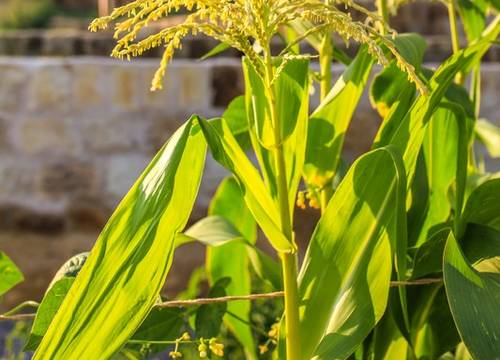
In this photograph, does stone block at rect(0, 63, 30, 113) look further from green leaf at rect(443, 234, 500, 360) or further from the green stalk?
green leaf at rect(443, 234, 500, 360)

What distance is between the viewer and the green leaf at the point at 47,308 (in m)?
1.21

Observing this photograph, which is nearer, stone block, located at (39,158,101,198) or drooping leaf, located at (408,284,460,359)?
drooping leaf, located at (408,284,460,359)

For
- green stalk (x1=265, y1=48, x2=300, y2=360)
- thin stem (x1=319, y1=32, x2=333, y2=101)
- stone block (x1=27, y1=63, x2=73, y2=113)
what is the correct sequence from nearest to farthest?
green stalk (x1=265, y1=48, x2=300, y2=360) < thin stem (x1=319, y1=32, x2=333, y2=101) < stone block (x1=27, y1=63, x2=73, y2=113)

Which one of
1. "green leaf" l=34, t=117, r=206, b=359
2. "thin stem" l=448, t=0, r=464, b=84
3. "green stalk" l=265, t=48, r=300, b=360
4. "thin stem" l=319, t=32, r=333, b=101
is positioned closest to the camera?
"green leaf" l=34, t=117, r=206, b=359

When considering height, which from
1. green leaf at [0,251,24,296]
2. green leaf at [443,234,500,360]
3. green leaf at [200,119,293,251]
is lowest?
green leaf at [0,251,24,296]

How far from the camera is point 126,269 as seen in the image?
3.38 ft

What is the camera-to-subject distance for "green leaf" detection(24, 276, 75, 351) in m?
1.21

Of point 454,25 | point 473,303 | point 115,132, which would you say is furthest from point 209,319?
point 115,132

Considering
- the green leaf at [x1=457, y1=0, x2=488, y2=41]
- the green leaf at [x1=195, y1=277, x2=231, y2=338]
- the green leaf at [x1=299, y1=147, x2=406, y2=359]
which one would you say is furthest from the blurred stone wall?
the green leaf at [x1=299, y1=147, x2=406, y2=359]

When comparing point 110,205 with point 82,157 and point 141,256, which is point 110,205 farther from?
point 141,256

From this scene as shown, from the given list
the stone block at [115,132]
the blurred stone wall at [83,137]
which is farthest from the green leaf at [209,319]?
the stone block at [115,132]

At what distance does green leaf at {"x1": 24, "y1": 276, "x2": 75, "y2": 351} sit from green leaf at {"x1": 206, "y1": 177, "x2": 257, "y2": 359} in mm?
510

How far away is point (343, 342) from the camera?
1.15 m

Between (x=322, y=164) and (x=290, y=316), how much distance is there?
296mm
